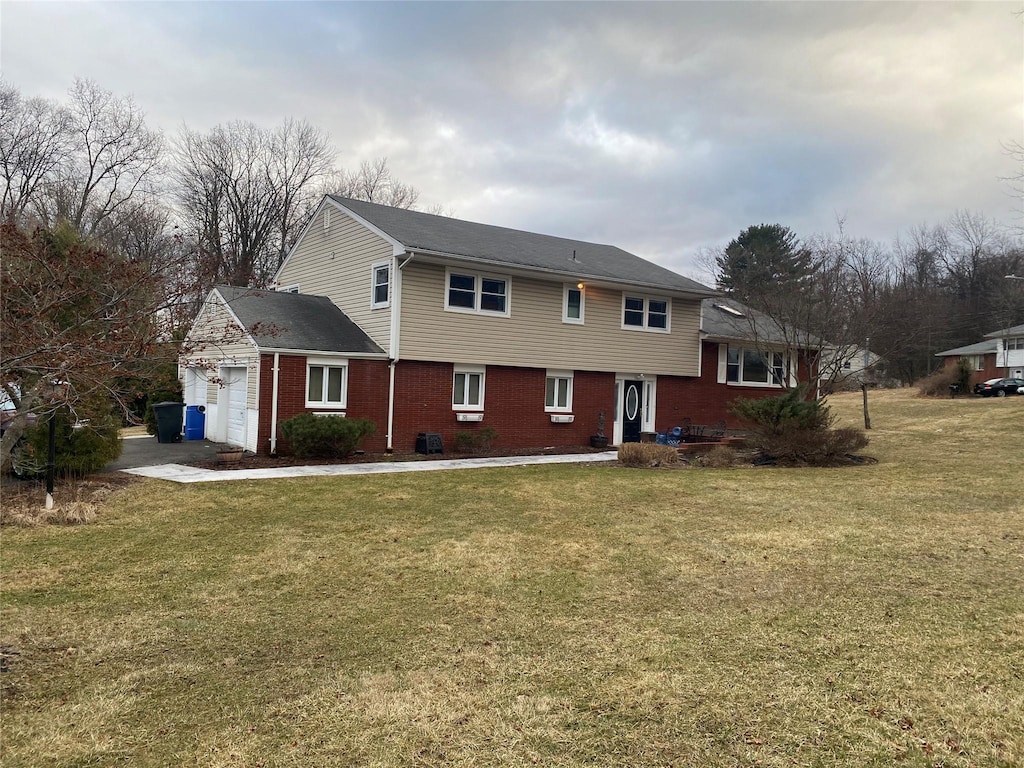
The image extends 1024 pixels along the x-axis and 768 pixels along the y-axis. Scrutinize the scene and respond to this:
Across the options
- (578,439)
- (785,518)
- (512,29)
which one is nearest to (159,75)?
(512,29)

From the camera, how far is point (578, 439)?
19.3 metres

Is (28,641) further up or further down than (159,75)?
further down

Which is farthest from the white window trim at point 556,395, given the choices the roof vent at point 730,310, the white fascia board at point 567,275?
the roof vent at point 730,310

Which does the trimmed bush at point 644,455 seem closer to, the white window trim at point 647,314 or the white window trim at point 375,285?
the white window trim at point 647,314

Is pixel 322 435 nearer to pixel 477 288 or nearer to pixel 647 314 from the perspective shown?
pixel 477 288

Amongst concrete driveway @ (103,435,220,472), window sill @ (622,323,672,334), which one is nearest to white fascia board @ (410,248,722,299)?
window sill @ (622,323,672,334)

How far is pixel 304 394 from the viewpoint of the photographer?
49.9ft

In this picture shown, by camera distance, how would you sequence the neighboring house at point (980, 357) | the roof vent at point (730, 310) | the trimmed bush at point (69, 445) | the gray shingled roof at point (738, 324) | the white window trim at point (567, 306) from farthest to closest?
the neighboring house at point (980, 357) < the roof vent at point (730, 310) < the gray shingled roof at point (738, 324) < the white window trim at point (567, 306) < the trimmed bush at point (69, 445)

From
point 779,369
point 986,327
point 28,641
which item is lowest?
point 28,641

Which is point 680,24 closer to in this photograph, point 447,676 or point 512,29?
point 512,29

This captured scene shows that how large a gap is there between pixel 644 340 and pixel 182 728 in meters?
18.1

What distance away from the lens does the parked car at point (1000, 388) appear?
35.6 metres

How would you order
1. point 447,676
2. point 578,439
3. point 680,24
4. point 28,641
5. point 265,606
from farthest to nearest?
point 578,439 → point 680,24 → point 265,606 → point 28,641 → point 447,676

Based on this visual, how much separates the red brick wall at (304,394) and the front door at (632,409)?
26.2ft
